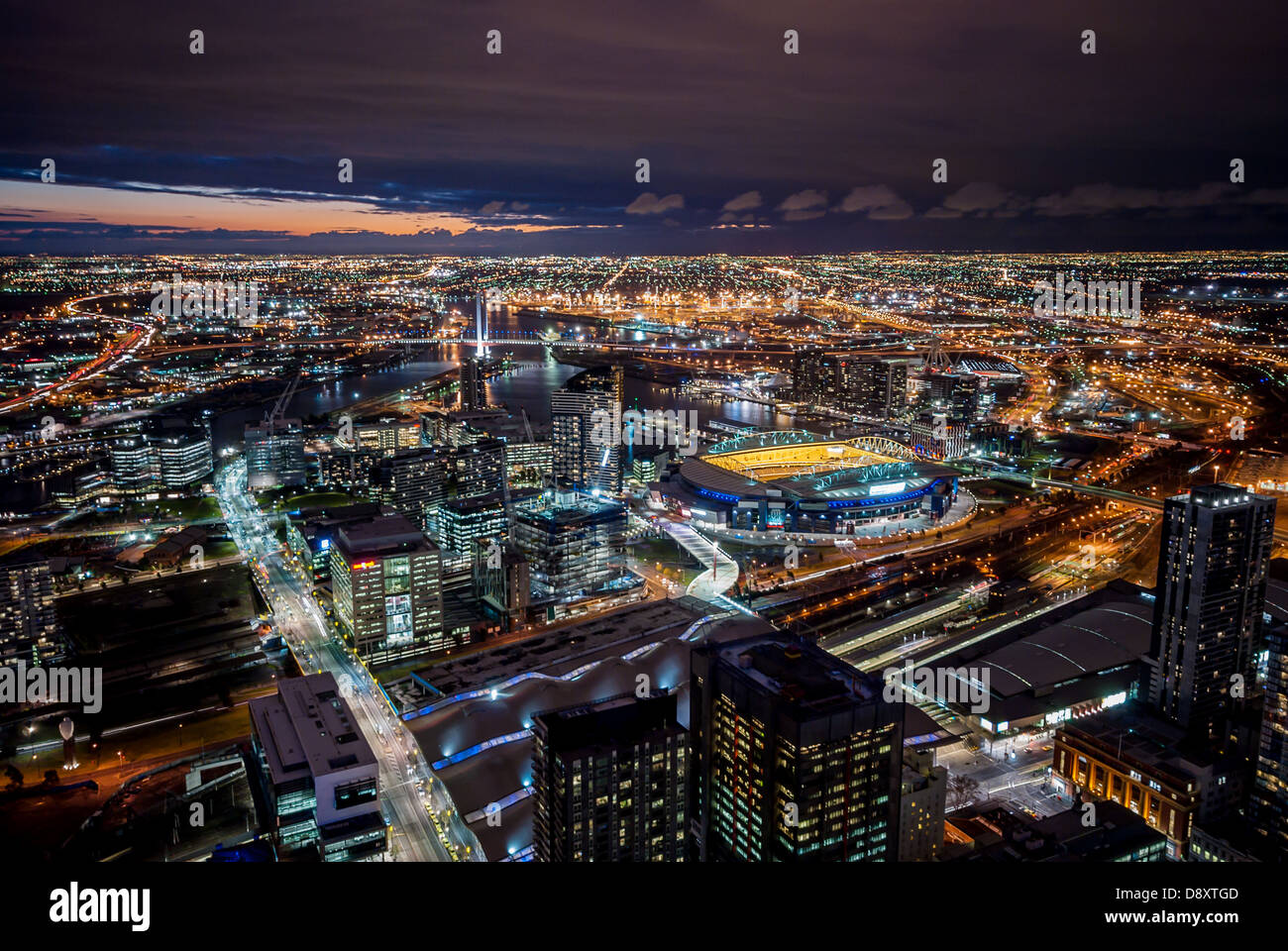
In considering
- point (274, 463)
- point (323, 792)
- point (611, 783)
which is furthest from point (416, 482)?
point (611, 783)

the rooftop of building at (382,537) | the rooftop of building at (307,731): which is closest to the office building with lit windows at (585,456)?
the rooftop of building at (382,537)

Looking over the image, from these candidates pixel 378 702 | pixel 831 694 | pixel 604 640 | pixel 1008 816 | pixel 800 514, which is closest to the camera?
pixel 831 694

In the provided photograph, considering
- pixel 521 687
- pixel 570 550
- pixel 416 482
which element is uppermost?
pixel 416 482

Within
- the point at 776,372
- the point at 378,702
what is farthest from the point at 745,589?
the point at 776,372

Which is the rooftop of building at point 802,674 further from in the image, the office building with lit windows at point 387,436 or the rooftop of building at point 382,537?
Result: the office building with lit windows at point 387,436

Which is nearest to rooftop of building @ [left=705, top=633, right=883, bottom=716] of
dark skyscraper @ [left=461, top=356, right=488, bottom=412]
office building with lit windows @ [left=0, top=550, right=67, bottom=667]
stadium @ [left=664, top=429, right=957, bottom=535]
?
office building with lit windows @ [left=0, top=550, right=67, bottom=667]

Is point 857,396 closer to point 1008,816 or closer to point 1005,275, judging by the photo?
point 1008,816

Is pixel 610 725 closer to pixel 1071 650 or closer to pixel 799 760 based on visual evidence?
pixel 799 760
